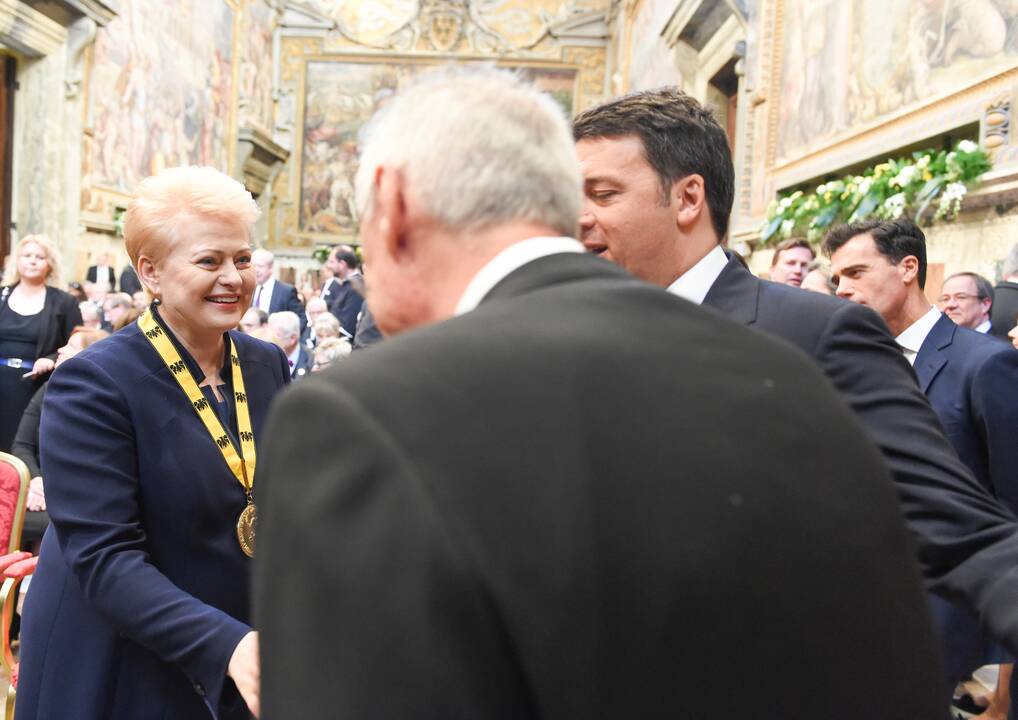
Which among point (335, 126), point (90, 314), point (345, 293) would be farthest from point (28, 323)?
point (335, 126)

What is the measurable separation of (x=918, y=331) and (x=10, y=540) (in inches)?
142

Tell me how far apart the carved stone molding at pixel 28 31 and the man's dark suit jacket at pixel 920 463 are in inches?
455

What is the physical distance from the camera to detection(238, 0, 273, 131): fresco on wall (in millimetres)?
21000

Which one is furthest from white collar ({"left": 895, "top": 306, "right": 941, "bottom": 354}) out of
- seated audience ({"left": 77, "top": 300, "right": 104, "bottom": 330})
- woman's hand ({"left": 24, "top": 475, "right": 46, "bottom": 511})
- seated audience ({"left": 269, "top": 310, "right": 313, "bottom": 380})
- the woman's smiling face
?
seated audience ({"left": 77, "top": 300, "right": 104, "bottom": 330})

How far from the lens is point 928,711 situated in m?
0.94

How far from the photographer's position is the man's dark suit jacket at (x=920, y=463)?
1.75 meters

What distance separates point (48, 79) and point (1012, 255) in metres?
11.4

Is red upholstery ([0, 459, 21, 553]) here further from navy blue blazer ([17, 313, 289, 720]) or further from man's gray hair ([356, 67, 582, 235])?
man's gray hair ([356, 67, 582, 235])

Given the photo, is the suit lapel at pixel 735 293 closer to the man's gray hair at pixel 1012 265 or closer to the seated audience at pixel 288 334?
the man's gray hair at pixel 1012 265

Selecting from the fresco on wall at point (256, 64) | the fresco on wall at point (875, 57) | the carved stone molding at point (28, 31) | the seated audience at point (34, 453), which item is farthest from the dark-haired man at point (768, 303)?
the fresco on wall at point (256, 64)

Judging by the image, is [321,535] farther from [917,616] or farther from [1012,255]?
[1012,255]

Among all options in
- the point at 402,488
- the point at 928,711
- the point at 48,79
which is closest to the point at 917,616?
the point at 928,711

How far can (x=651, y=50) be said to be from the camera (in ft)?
62.2

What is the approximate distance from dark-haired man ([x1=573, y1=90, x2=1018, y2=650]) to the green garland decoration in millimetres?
4100
